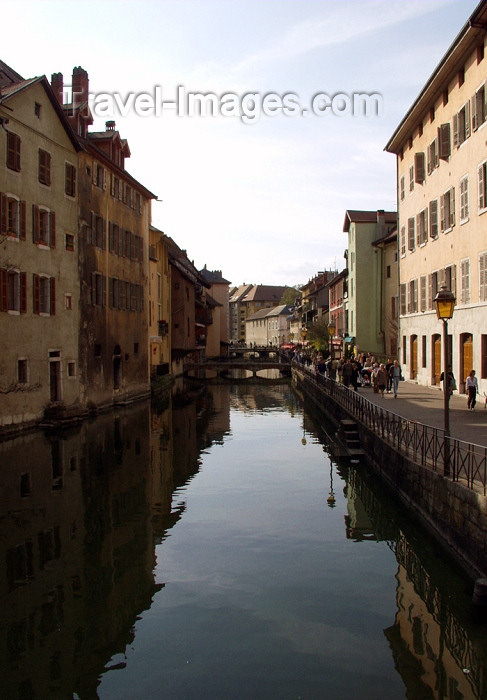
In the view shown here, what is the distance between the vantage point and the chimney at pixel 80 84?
35750 millimetres

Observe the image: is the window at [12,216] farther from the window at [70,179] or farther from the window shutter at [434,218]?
the window shutter at [434,218]

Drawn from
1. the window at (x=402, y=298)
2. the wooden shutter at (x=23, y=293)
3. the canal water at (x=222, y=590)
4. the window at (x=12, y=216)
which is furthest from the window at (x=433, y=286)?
the window at (x=12, y=216)

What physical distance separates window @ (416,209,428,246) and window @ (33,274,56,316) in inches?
674

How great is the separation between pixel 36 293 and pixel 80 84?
15.4 m

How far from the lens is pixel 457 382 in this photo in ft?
90.5

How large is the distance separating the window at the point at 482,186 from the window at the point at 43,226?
16411 mm

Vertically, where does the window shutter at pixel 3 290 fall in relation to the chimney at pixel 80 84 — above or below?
below

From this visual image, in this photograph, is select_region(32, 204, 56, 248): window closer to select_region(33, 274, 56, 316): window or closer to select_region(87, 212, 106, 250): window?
select_region(33, 274, 56, 316): window

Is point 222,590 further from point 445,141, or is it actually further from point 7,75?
point 7,75

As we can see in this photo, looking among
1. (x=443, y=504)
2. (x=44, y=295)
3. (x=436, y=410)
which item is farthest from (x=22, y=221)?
(x=443, y=504)

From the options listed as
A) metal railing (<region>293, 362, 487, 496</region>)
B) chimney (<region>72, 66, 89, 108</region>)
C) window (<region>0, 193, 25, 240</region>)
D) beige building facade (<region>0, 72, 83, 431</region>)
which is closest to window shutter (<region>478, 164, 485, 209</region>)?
metal railing (<region>293, 362, 487, 496</region>)

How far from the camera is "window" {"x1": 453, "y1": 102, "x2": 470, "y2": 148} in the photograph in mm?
25781

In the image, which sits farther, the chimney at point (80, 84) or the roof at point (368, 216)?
the roof at point (368, 216)

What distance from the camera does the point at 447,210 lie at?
28.9 meters
